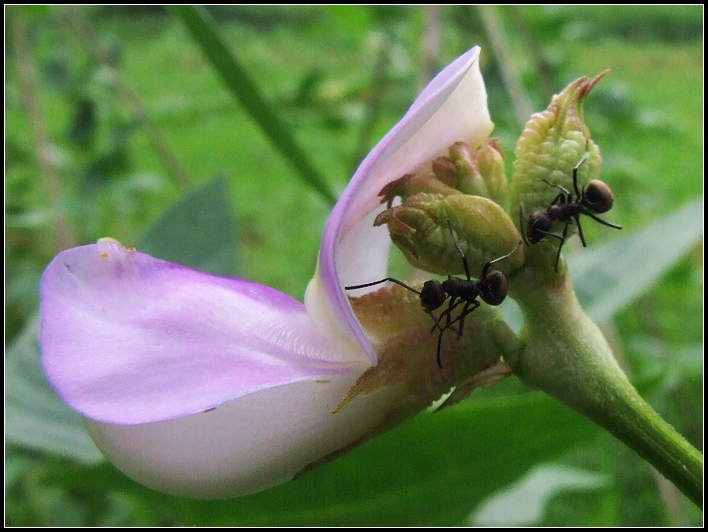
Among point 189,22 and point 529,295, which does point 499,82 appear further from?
point 529,295

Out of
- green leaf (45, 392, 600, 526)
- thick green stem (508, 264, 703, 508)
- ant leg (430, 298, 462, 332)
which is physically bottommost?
green leaf (45, 392, 600, 526)

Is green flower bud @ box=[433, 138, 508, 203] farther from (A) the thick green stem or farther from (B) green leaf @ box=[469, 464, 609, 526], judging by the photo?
(B) green leaf @ box=[469, 464, 609, 526]

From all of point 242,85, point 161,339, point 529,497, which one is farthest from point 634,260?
point 161,339

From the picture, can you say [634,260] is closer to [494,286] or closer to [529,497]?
[529,497]

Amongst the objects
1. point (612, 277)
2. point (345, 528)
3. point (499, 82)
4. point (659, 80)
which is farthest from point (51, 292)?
point (659, 80)

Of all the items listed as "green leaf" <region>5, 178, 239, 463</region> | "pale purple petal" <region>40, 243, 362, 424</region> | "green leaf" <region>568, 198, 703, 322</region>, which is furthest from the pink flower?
"green leaf" <region>568, 198, 703, 322</region>

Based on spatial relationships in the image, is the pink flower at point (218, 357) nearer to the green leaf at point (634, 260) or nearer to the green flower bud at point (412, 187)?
the green flower bud at point (412, 187)
